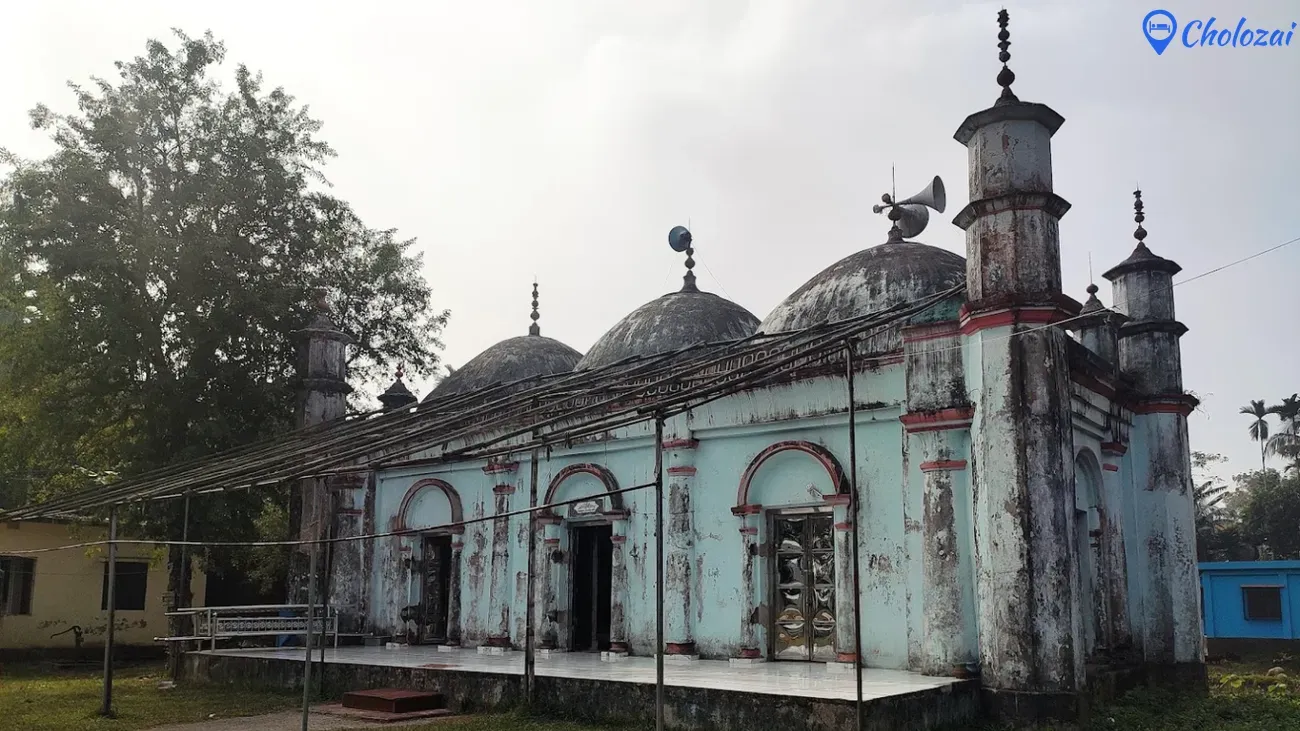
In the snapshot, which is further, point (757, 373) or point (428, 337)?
point (428, 337)

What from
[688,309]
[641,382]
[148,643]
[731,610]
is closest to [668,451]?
[641,382]

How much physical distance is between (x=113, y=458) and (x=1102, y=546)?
Result: 15.5 m

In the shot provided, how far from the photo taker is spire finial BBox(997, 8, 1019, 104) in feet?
34.1

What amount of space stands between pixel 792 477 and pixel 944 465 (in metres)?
2.23

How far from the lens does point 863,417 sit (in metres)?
11.9

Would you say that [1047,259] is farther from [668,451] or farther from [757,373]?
[668,451]

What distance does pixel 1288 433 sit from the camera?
136 ft

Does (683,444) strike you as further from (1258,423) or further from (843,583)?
(1258,423)

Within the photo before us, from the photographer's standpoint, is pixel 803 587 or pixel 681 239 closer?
pixel 803 587

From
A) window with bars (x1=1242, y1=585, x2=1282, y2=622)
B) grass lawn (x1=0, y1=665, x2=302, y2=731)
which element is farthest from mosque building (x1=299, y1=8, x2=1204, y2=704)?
window with bars (x1=1242, y1=585, x2=1282, y2=622)

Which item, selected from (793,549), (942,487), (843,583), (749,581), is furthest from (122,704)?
(942,487)

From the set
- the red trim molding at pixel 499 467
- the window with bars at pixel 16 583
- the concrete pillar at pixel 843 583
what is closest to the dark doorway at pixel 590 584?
the red trim molding at pixel 499 467

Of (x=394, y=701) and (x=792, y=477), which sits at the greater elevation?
(x=792, y=477)

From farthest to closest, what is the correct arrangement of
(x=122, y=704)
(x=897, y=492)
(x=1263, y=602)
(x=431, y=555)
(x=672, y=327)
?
(x=1263, y=602), (x=431, y=555), (x=672, y=327), (x=122, y=704), (x=897, y=492)
